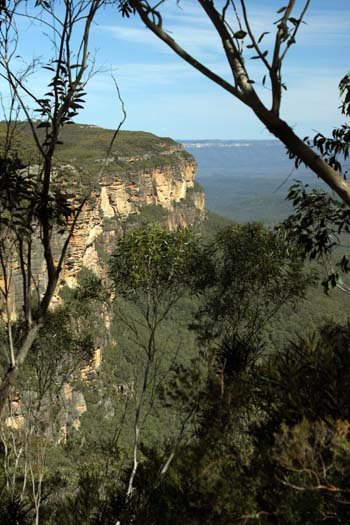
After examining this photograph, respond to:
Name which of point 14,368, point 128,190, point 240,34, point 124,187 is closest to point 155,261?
point 14,368

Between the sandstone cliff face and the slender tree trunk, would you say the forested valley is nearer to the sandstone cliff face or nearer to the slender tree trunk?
the slender tree trunk

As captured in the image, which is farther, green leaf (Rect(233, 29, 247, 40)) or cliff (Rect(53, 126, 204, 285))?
cliff (Rect(53, 126, 204, 285))

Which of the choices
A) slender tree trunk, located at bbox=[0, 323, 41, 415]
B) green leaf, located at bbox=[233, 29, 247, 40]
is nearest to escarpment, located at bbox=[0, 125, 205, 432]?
slender tree trunk, located at bbox=[0, 323, 41, 415]

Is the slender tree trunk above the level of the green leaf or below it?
below

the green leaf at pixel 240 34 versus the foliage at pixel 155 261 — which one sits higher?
the green leaf at pixel 240 34

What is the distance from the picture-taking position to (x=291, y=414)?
5.27 meters

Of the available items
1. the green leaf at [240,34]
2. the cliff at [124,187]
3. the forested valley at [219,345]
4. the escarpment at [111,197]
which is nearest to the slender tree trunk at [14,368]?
the forested valley at [219,345]

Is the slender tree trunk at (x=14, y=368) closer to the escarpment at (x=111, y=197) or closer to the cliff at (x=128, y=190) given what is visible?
the escarpment at (x=111, y=197)

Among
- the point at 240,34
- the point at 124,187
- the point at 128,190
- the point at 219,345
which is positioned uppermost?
the point at 240,34

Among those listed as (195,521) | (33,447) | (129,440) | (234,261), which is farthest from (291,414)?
(129,440)

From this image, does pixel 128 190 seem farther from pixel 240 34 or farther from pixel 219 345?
pixel 240 34

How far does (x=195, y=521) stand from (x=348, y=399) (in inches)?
107

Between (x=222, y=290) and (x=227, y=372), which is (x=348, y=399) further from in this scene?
(x=222, y=290)

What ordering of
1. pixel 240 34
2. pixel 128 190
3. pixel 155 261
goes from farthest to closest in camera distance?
pixel 128 190
pixel 155 261
pixel 240 34
